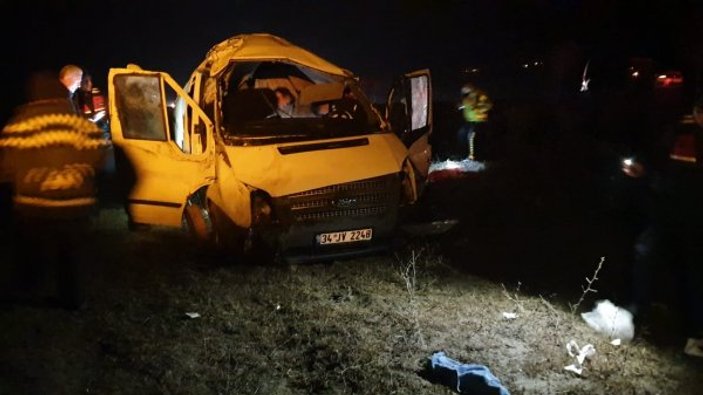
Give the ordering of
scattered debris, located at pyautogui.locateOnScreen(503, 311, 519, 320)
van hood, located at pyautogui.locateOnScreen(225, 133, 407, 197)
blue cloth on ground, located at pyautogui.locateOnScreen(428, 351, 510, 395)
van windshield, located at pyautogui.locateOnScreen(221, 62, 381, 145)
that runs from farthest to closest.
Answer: van windshield, located at pyautogui.locateOnScreen(221, 62, 381, 145) < van hood, located at pyautogui.locateOnScreen(225, 133, 407, 197) < scattered debris, located at pyautogui.locateOnScreen(503, 311, 519, 320) < blue cloth on ground, located at pyautogui.locateOnScreen(428, 351, 510, 395)

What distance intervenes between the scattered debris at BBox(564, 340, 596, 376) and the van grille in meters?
2.54

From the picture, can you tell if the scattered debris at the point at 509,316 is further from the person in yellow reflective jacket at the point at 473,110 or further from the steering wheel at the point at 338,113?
the person in yellow reflective jacket at the point at 473,110

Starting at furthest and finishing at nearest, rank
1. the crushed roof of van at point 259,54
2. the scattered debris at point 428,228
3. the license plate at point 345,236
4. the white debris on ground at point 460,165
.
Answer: the white debris on ground at point 460,165, the scattered debris at point 428,228, the crushed roof of van at point 259,54, the license plate at point 345,236

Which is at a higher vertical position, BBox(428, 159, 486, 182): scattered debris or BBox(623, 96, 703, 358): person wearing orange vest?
BBox(623, 96, 703, 358): person wearing orange vest

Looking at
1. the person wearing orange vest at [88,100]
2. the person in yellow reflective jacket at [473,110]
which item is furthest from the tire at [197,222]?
the person in yellow reflective jacket at [473,110]

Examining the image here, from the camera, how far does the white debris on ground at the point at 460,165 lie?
471 inches

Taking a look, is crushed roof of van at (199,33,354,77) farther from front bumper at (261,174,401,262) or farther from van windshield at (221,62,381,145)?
front bumper at (261,174,401,262)

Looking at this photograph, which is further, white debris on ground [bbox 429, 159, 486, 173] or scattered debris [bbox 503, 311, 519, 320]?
white debris on ground [bbox 429, 159, 486, 173]

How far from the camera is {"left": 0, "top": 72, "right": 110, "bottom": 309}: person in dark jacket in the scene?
4863 millimetres

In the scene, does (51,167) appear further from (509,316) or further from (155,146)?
(509,316)

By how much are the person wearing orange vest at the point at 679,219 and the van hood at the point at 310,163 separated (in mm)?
2636

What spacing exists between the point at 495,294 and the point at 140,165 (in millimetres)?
4015

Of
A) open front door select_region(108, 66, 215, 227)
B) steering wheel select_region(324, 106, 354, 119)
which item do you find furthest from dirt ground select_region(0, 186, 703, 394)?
steering wheel select_region(324, 106, 354, 119)

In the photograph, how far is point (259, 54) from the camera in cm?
Answer: 745
